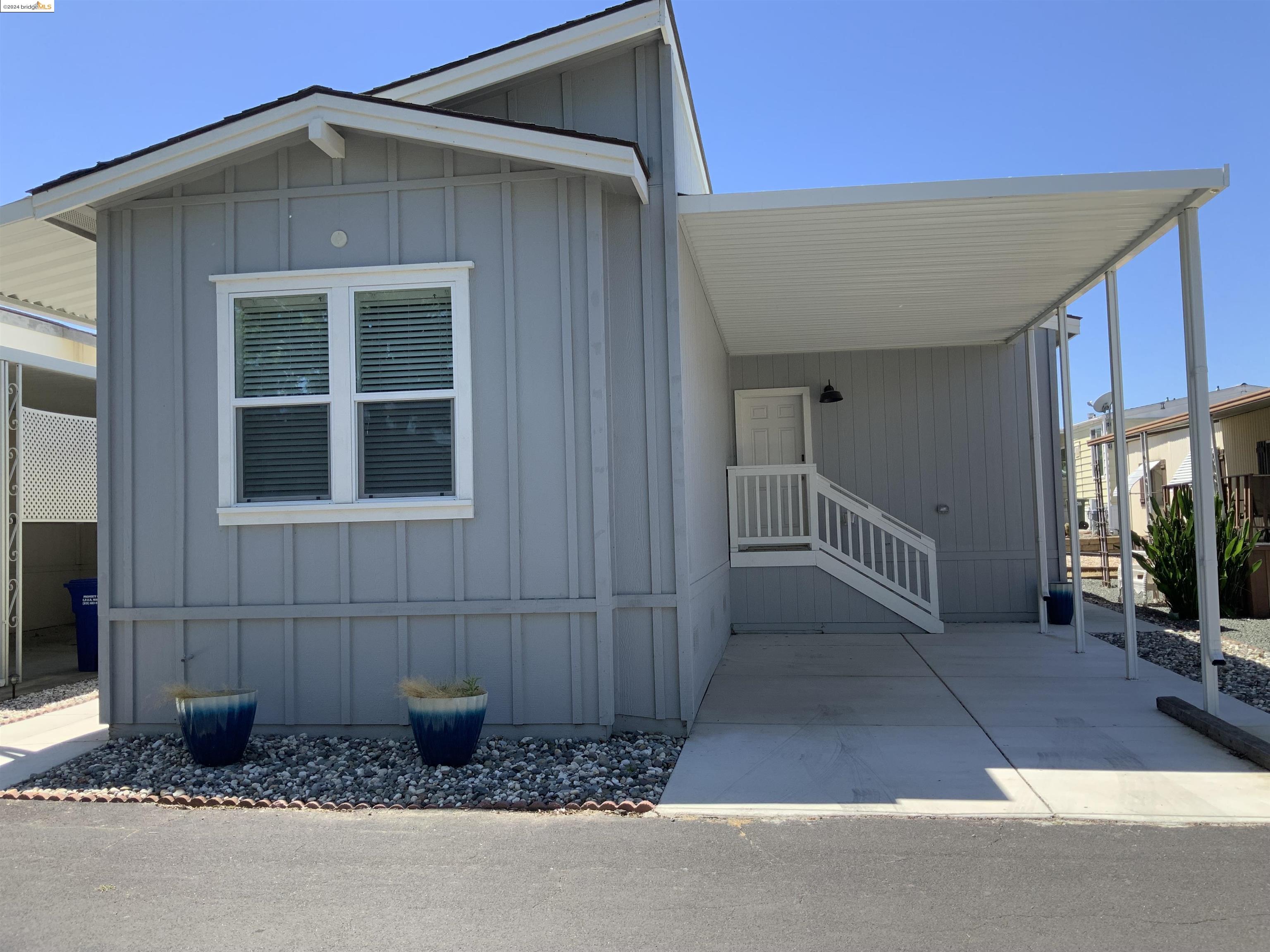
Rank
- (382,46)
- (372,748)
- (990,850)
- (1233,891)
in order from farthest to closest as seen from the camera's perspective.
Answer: (382,46)
(372,748)
(990,850)
(1233,891)

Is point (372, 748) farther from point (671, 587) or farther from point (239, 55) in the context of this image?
point (239, 55)

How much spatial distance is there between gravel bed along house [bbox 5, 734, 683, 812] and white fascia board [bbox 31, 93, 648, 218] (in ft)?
10.2

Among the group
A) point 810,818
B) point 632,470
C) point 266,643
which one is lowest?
point 810,818

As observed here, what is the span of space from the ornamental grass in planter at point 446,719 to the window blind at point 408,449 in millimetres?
1164

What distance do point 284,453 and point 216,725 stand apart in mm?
1555

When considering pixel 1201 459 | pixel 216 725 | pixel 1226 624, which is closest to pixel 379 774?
pixel 216 725

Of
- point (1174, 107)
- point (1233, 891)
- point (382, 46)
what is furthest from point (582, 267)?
point (1174, 107)

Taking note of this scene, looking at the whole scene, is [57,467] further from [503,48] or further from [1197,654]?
[1197,654]

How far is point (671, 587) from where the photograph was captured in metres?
5.35

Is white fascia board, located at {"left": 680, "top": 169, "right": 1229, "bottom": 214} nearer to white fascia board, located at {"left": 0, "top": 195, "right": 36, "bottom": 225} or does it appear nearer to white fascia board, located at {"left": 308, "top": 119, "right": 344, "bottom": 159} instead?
white fascia board, located at {"left": 308, "top": 119, "right": 344, "bottom": 159}

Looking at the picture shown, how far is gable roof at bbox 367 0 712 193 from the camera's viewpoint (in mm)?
5305

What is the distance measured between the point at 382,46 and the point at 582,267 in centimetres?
486

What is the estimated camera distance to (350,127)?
16.7ft

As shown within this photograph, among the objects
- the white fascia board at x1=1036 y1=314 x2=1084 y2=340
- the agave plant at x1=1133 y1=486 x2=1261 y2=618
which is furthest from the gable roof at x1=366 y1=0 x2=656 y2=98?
the agave plant at x1=1133 y1=486 x2=1261 y2=618
